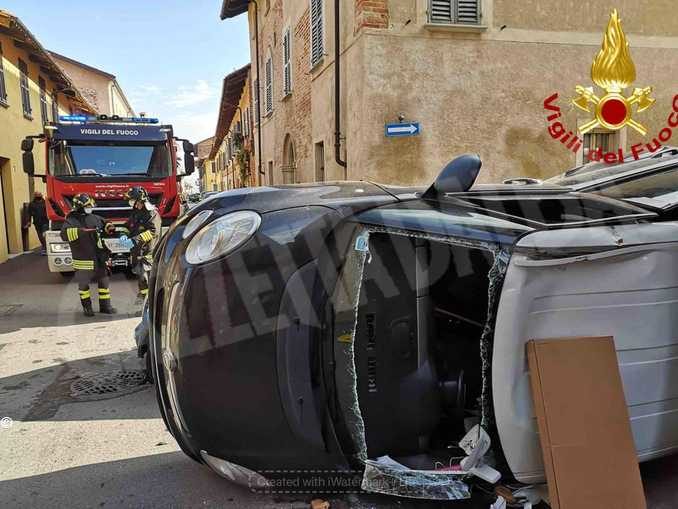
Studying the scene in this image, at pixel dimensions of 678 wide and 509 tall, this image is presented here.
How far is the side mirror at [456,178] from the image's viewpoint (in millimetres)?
2232

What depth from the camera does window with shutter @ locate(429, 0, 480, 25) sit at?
8.36m

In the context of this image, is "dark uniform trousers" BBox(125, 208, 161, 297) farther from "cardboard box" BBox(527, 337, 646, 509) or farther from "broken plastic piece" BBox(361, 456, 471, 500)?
"cardboard box" BBox(527, 337, 646, 509)

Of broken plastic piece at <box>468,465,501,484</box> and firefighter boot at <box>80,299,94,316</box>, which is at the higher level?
firefighter boot at <box>80,299,94,316</box>

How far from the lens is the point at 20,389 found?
12.6 feet

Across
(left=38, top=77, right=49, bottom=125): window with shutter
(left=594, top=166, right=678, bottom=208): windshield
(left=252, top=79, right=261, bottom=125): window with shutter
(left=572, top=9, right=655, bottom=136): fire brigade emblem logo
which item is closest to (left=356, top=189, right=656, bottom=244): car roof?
→ (left=594, top=166, right=678, bottom=208): windshield

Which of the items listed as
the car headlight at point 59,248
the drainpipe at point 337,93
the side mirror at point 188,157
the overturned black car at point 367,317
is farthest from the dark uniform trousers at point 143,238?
the overturned black car at point 367,317

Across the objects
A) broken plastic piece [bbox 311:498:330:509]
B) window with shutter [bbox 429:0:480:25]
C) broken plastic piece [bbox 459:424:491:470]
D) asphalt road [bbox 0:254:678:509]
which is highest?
window with shutter [bbox 429:0:480:25]

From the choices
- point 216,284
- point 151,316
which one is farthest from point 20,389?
point 216,284

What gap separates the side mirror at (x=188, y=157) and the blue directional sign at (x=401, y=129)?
3796 mm

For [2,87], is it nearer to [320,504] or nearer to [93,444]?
[93,444]

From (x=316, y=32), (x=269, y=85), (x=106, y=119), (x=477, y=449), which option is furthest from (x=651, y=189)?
(x=269, y=85)

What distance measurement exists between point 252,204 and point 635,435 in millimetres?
1864

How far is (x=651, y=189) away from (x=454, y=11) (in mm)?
6717

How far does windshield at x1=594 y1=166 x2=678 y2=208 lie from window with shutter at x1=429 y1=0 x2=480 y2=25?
6161 mm
